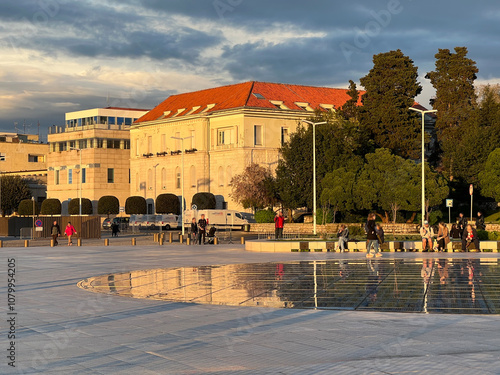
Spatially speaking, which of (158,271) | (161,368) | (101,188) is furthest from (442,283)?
(101,188)

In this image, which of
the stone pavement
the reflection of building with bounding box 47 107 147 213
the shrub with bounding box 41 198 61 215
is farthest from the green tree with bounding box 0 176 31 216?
the stone pavement

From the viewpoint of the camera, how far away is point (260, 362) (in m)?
10.5

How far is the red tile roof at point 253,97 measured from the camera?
9675 centimetres

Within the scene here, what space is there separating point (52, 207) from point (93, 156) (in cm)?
942

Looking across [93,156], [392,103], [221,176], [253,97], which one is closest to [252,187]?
[221,176]

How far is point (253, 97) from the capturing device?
3802 inches

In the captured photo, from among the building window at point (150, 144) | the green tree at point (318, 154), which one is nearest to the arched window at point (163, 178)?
the building window at point (150, 144)

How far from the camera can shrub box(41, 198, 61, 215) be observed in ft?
374

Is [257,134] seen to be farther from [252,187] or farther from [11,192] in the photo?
[11,192]

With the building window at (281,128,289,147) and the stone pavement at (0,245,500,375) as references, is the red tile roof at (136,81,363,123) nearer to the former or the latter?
the building window at (281,128,289,147)

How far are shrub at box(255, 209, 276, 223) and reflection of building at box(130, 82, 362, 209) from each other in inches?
503

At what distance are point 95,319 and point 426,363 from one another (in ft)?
21.7

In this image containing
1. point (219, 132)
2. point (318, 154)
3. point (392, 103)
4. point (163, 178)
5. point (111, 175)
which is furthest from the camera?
point (111, 175)

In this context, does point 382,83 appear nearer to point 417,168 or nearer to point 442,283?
point 417,168
